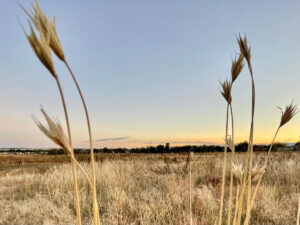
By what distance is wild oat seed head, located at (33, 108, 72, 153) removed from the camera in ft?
2.14

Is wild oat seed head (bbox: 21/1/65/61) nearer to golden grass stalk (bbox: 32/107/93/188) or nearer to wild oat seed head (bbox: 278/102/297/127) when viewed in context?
golden grass stalk (bbox: 32/107/93/188)

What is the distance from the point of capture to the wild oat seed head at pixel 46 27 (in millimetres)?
648

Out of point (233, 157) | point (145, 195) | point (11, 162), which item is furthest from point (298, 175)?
point (11, 162)

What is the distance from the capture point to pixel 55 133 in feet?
2.14

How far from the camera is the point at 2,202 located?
15.7 ft

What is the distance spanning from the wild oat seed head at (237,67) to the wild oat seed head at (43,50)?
665mm

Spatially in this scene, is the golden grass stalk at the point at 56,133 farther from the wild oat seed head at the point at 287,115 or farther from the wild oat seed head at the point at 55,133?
the wild oat seed head at the point at 287,115

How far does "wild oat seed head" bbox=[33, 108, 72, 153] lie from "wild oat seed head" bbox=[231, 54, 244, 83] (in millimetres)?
653

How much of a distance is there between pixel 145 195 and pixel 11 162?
15825mm

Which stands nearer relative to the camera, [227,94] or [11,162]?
[227,94]

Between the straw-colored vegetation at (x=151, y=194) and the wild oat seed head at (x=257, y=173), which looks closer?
the straw-colored vegetation at (x=151, y=194)

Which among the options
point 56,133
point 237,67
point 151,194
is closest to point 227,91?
point 237,67

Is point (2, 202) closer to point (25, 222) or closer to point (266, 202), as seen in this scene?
point (25, 222)

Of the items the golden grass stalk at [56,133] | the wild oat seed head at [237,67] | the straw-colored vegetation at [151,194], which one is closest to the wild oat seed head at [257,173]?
the straw-colored vegetation at [151,194]
